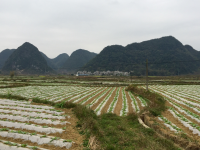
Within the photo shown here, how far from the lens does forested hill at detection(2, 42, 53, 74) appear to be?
125419mm

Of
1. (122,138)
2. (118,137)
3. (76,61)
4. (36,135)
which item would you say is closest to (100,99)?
(118,137)

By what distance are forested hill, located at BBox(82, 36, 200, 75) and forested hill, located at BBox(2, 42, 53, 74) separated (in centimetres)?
5104

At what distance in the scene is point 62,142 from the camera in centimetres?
539

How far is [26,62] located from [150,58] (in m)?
115

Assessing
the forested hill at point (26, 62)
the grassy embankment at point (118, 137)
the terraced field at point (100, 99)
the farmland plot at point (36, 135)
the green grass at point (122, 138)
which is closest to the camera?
the farmland plot at point (36, 135)

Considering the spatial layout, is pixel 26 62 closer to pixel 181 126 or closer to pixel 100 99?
pixel 100 99

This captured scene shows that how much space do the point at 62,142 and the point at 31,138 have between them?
1.42 m

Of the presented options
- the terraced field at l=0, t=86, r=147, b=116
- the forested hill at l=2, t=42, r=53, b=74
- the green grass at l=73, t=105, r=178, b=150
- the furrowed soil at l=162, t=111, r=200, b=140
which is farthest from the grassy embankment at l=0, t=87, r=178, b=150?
the forested hill at l=2, t=42, r=53, b=74

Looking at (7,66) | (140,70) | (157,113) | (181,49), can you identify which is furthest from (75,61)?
(157,113)

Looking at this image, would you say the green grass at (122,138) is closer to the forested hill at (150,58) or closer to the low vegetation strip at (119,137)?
the low vegetation strip at (119,137)

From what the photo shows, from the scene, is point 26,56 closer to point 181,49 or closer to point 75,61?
point 75,61

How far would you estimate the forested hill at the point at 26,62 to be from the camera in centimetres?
12542

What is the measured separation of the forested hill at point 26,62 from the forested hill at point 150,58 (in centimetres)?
5104

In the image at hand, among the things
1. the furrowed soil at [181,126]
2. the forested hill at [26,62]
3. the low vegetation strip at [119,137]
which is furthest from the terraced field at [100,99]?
the forested hill at [26,62]
